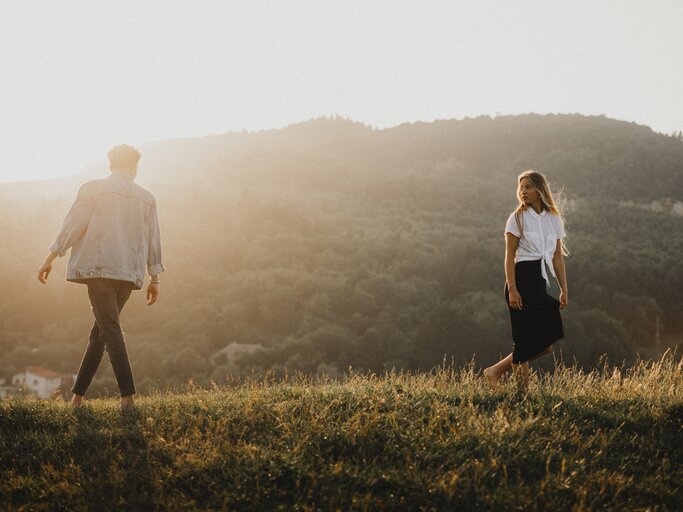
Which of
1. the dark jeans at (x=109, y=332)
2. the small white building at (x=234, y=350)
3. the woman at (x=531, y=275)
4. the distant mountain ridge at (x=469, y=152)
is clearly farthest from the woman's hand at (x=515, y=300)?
the distant mountain ridge at (x=469, y=152)

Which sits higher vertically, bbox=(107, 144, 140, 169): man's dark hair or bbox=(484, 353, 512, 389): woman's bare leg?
bbox=(107, 144, 140, 169): man's dark hair

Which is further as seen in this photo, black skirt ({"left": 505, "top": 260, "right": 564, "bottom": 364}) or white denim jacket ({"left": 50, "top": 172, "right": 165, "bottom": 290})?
black skirt ({"left": 505, "top": 260, "right": 564, "bottom": 364})

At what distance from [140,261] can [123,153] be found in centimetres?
96

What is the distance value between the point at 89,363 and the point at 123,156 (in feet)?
5.81

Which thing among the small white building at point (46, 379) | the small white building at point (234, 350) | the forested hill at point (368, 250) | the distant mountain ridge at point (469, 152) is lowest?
the small white building at point (234, 350)

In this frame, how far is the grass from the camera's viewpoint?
10.7 feet

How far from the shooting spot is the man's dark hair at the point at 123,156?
510 cm

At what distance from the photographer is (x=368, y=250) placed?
9225cm

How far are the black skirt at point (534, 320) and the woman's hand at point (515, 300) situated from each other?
5cm

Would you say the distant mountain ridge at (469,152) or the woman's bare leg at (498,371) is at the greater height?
the distant mountain ridge at (469,152)

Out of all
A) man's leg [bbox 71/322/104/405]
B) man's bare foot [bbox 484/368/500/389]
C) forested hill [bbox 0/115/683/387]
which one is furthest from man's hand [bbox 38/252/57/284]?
forested hill [bbox 0/115/683/387]

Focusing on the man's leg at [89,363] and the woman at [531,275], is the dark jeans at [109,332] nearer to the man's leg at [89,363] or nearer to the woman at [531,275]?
the man's leg at [89,363]

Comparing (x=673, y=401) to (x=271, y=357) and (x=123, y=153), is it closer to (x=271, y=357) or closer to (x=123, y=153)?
(x=123, y=153)

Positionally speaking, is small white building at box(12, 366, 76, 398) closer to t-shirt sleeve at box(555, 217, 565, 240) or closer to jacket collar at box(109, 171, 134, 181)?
jacket collar at box(109, 171, 134, 181)
